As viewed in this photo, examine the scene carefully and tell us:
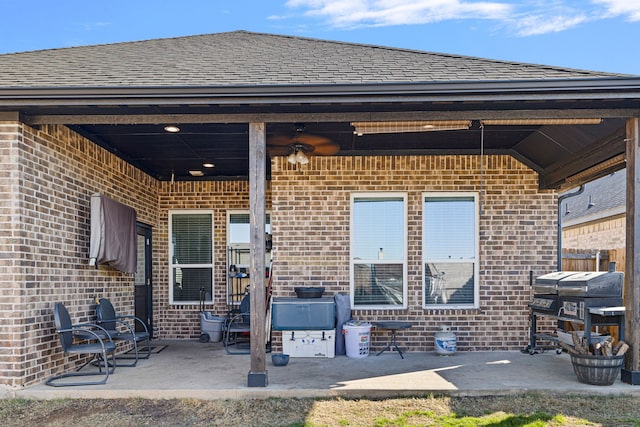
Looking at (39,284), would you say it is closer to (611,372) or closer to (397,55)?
(397,55)

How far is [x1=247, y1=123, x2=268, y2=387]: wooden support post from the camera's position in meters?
5.37

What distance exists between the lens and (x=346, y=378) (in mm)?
5828

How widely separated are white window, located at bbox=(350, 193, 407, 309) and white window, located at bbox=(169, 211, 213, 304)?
9.97 feet

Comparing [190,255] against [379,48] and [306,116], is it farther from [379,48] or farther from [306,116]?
[306,116]

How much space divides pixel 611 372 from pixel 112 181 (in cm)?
643

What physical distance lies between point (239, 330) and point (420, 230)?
2887mm

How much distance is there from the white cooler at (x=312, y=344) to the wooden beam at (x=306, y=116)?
9.95 feet

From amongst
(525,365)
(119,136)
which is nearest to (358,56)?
(119,136)

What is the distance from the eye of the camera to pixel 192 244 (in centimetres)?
970

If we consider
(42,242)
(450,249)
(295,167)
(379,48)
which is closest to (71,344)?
(42,242)

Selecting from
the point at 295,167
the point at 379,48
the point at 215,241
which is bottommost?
the point at 215,241

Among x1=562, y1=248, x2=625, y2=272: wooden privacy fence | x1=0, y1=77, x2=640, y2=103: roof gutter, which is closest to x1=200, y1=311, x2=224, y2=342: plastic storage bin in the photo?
x1=0, y1=77, x2=640, y2=103: roof gutter

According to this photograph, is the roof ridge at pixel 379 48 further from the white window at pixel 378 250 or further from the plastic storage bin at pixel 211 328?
the plastic storage bin at pixel 211 328

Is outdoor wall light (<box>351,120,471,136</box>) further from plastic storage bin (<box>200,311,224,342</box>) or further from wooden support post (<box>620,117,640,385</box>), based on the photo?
plastic storage bin (<box>200,311,224,342</box>)
